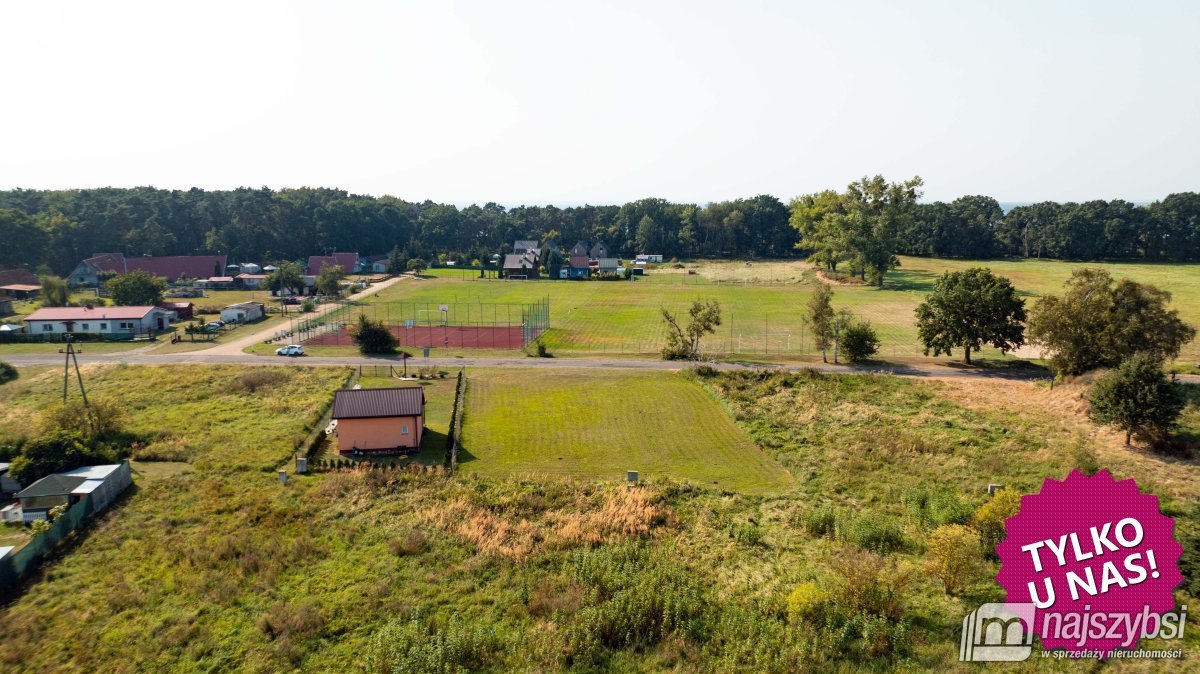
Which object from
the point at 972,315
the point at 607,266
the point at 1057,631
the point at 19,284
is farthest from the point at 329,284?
the point at 1057,631

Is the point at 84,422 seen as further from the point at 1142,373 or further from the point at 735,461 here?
the point at 1142,373

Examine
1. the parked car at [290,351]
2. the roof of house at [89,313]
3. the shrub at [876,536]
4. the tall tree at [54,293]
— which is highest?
the tall tree at [54,293]

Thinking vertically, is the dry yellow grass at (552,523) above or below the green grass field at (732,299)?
below

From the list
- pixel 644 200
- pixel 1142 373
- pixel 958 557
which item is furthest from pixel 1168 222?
pixel 958 557

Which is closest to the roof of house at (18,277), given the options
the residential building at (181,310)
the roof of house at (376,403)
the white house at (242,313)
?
the residential building at (181,310)

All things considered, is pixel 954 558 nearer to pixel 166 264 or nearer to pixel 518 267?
pixel 518 267

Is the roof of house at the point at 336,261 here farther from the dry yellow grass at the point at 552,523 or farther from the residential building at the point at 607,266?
the dry yellow grass at the point at 552,523
